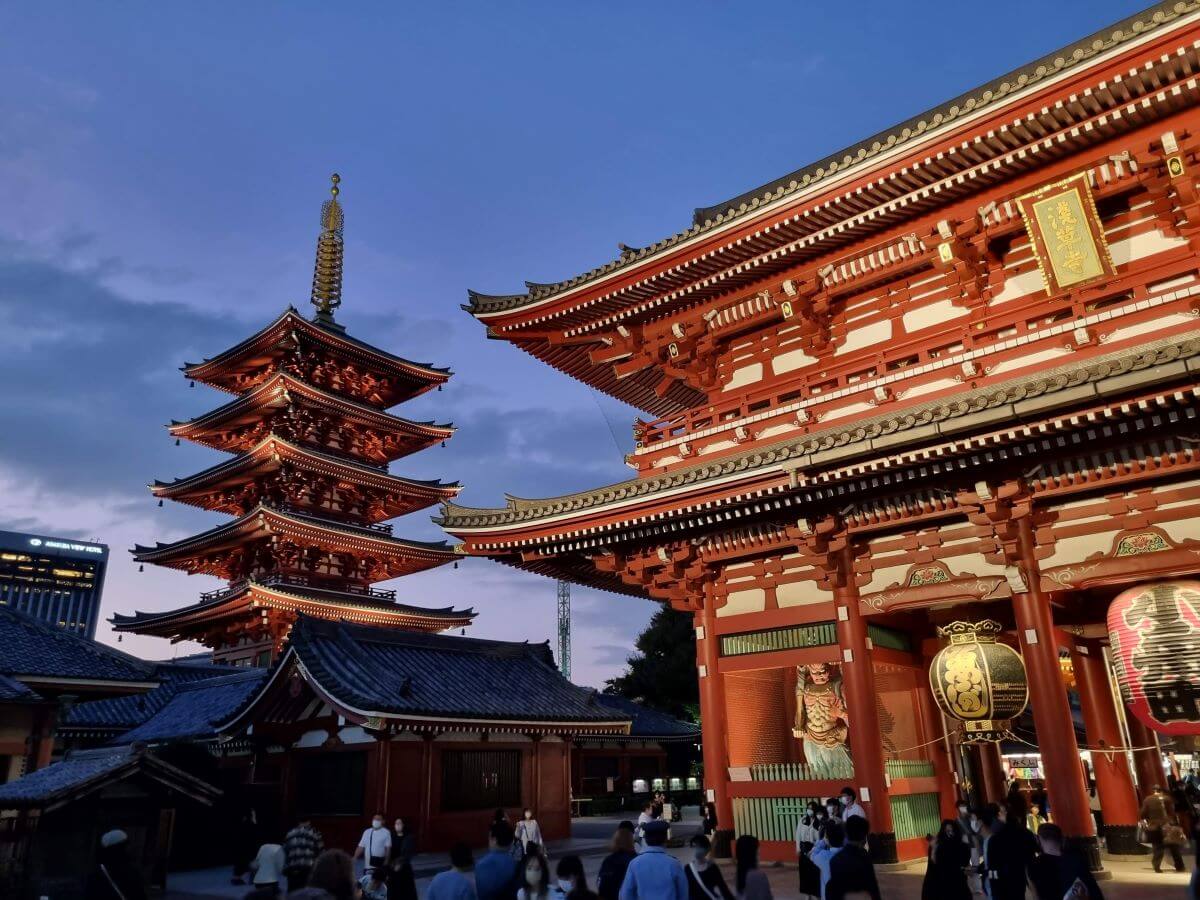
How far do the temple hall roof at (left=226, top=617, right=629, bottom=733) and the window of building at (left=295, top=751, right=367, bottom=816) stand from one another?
192 cm

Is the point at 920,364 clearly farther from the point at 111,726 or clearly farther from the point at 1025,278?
the point at 111,726

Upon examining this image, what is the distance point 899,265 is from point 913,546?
5199 millimetres

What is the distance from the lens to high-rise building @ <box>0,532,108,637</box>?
146m

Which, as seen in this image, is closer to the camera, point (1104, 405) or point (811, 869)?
point (811, 869)

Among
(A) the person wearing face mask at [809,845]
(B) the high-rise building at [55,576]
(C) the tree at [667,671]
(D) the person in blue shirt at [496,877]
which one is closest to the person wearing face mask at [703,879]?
(D) the person in blue shirt at [496,877]

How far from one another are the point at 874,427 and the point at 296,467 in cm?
3463

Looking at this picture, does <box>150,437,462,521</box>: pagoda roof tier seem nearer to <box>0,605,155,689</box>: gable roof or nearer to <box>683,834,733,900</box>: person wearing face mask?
<box>0,605,155,689</box>: gable roof

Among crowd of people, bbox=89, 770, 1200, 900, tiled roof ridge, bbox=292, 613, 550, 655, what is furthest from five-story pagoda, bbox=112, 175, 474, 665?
crowd of people, bbox=89, 770, 1200, 900

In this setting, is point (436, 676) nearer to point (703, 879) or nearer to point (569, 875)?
point (569, 875)

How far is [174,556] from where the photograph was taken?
45688 mm

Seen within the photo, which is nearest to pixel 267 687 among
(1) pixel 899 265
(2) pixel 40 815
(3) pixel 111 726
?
(2) pixel 40 815

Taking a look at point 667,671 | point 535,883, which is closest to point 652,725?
point 667,671

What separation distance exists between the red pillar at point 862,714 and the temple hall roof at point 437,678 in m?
11.2

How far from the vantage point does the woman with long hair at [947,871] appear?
793 cm
